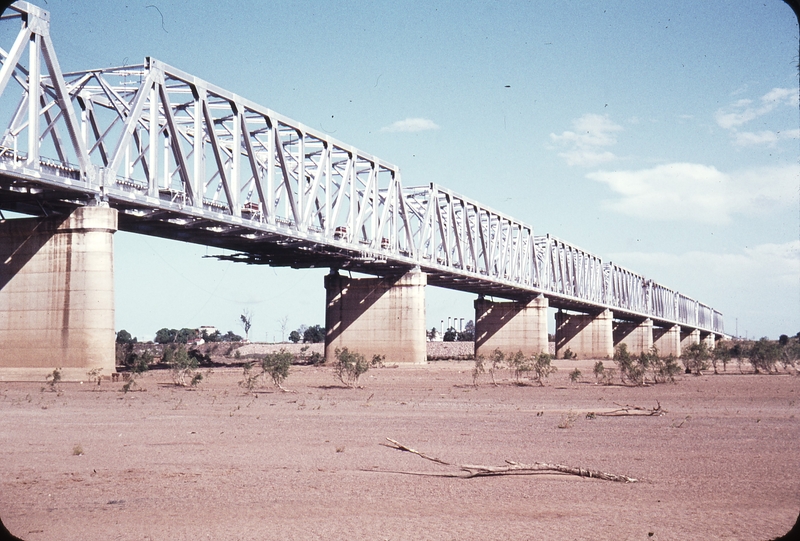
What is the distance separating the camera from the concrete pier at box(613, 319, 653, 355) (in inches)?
5379

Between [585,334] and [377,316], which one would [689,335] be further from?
[377,316]

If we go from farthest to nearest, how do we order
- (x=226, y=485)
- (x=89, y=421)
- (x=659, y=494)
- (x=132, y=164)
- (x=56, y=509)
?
(x=132, y=164) < (x=89, y=421) < (x=226, y=485) < (x=659, y=494) < (x=56, y=509)

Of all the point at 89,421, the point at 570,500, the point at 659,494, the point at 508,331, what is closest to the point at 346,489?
the point at 570,500

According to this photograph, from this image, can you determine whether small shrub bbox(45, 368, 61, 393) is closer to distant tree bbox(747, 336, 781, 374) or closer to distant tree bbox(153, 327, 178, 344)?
distant tree bbox(747, 336, 781, 374)

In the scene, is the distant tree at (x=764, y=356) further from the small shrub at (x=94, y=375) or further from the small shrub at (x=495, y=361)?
the small shrub at (x=94, y=375)

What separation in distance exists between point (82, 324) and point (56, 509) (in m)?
23.4

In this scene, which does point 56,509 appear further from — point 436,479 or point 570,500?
point 570,500

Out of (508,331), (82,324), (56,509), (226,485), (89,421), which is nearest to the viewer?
(56,509)

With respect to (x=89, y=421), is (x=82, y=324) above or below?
above

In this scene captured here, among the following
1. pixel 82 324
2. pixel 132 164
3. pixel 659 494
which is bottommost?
pixel 659 494

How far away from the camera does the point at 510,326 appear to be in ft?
288

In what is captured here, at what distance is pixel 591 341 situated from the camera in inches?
4348

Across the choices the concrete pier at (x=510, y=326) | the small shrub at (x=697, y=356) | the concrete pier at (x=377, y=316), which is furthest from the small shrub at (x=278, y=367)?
the concrete pier at (x=510, y=326)

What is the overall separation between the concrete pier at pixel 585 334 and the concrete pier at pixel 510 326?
20.0 m
